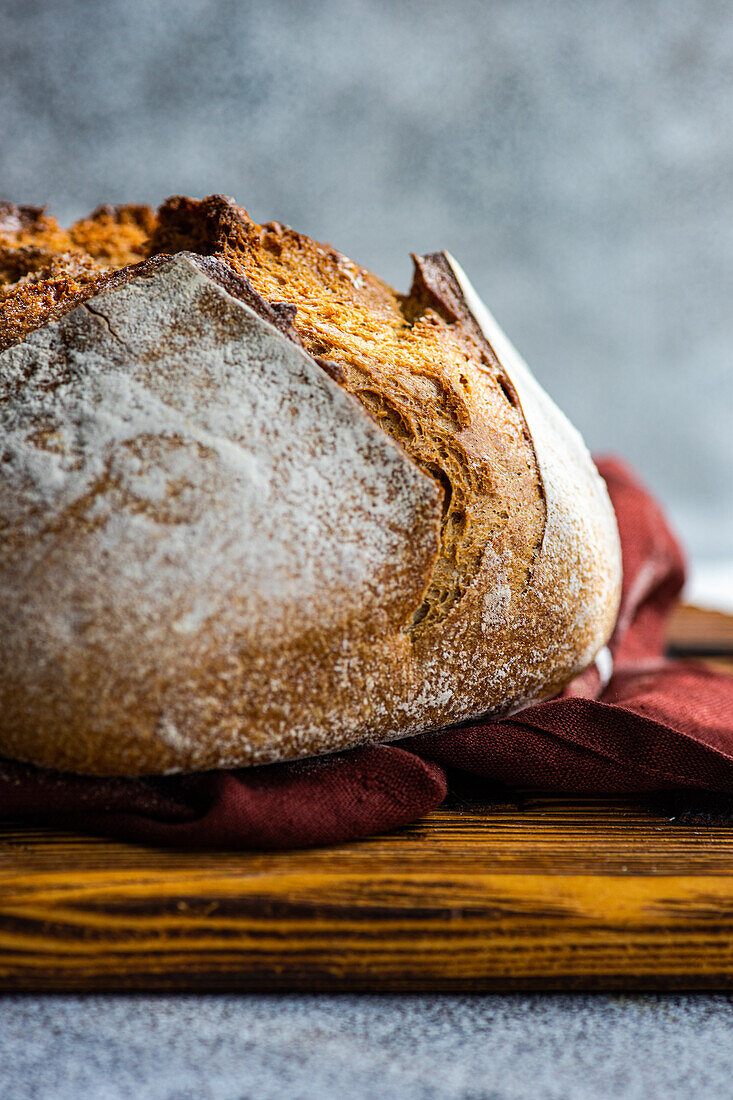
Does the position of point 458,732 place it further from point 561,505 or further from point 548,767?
point 561,505

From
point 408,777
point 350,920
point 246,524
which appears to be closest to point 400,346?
point 246,524

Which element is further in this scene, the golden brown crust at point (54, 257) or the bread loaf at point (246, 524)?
the golden brown crust at point (54, 257)

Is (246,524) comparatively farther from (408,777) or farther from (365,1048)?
(365,1048)

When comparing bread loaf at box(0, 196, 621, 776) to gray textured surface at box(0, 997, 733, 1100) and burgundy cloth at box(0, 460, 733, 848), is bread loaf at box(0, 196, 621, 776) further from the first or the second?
gray textured surface at box(0, 997, 733, 1100)

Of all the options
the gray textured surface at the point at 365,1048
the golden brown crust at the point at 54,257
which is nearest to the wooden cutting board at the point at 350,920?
the gray textured surface at the point at 365,1048

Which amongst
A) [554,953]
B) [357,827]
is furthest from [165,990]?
[554,953]

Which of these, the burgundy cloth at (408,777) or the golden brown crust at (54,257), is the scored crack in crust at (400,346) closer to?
the golden brown crust at (54,257)

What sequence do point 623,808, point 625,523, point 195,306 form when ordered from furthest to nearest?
point 625,523 → point 623,808 → point 195,306
